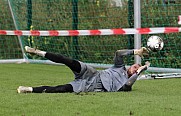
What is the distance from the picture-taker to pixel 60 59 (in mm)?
9305

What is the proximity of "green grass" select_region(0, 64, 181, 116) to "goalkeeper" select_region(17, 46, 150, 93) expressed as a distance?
0.80ft

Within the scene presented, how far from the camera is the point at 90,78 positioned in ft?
31.1

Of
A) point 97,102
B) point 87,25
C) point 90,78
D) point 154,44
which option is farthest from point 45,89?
point 87,25

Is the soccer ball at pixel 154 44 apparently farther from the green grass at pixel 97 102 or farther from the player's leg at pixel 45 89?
the player's leg at pixel 45 89

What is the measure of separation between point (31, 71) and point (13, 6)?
4246 millimetres

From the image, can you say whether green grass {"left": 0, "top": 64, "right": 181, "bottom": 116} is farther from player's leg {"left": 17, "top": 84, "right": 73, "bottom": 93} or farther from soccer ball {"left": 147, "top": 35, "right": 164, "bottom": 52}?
soccer ball {"left": 147, "top": 35, "right": 164, "bottom": 52}

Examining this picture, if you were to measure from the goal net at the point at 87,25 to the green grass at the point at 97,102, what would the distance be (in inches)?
110

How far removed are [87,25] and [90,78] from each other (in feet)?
23.0

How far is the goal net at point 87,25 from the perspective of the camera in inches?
560

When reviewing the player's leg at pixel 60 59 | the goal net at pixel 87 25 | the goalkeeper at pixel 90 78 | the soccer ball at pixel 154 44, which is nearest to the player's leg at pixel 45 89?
the goalkeeper at pixel 90 78

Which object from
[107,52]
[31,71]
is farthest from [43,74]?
[107,52]

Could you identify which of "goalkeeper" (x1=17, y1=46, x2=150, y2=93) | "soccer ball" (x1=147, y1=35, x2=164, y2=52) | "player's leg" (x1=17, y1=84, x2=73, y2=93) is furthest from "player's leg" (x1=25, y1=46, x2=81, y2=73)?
"soccer ball" (x1=147, y1=35, x2=164, y2=52)

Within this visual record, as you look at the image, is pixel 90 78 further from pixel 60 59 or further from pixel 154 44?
pixel 154 44

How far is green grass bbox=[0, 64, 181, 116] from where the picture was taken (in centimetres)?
725
